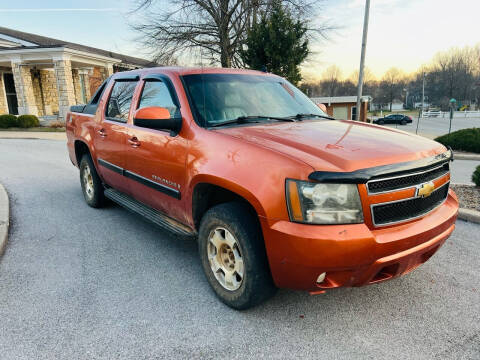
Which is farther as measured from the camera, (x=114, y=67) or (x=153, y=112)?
(x=114, y=67)

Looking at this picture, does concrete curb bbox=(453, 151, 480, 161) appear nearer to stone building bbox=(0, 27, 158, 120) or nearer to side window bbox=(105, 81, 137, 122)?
side window bbox=(105, 81, 137, 122)

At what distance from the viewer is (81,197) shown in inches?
240

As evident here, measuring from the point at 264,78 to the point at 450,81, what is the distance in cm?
8809

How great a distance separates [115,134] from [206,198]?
5.86ft

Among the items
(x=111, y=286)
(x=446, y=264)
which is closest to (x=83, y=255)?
(x=111, y=286)

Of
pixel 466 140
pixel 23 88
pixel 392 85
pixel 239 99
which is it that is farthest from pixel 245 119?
pixel 392 85

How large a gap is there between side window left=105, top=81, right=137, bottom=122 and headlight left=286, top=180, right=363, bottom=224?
2603 mm

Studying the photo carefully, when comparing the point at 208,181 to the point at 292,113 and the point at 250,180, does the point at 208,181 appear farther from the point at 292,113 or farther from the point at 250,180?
the point at 292,113

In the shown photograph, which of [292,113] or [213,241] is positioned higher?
[292,113]

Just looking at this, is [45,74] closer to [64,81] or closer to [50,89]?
[50,89]

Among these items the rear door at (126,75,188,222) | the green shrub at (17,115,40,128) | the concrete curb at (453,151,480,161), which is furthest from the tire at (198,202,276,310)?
the green shrub at (17,115,40,128)

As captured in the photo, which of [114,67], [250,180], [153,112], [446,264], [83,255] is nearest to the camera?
[250,180]

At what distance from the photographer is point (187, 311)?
110 inches

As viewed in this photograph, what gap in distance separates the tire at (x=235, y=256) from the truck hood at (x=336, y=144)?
A: 568 millimetres
